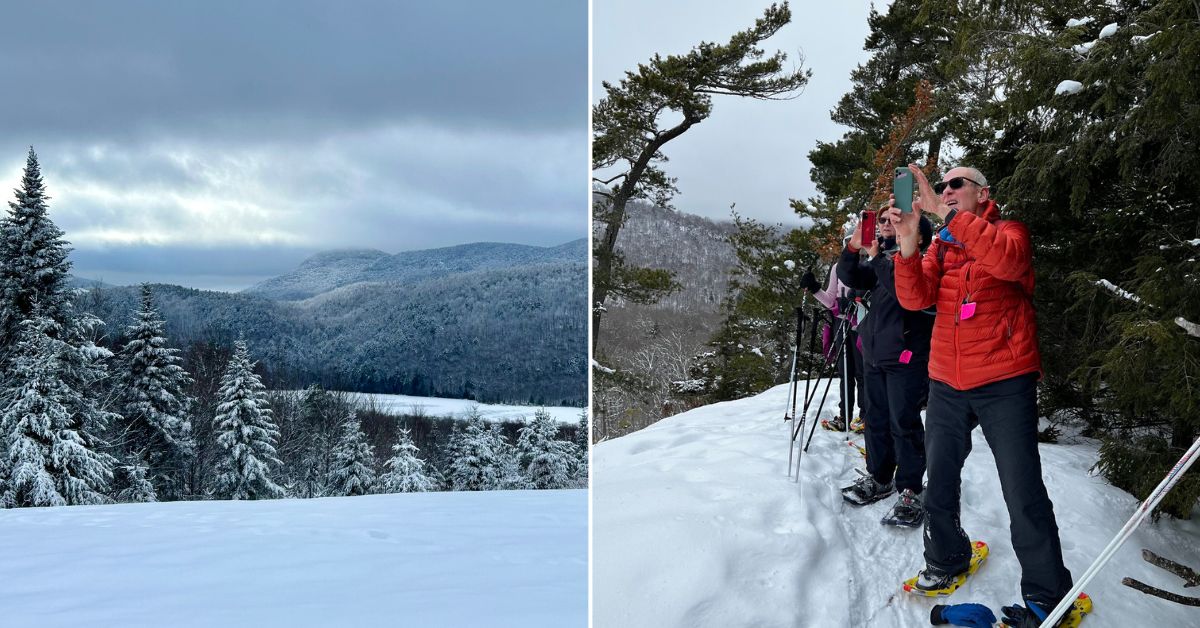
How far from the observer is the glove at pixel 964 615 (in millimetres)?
2373

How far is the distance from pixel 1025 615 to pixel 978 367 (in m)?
0.76

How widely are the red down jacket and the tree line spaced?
27548 millimetres

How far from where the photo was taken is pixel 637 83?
39.4ft

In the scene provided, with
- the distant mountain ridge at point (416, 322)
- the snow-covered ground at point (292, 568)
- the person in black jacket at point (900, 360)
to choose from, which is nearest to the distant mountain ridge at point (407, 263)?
the distant mountain ridge at point (416, 322)

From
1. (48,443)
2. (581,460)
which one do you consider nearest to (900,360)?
(48,443)

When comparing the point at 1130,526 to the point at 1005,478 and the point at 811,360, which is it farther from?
the point at 811,360

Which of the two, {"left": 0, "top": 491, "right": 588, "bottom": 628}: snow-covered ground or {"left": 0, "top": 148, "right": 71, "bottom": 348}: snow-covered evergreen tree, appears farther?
{"left": 0, "top": 148, "right": 71, "bottom": 348}: snow-covered evergreen tree

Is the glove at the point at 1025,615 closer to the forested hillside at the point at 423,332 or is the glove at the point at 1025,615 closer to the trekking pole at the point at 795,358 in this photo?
the trekking pole at the point at 795,358

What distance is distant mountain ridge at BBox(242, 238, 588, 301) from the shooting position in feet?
216

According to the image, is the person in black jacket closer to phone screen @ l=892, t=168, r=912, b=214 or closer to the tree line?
phone screen @ l=892, t=168, r=912, b=214

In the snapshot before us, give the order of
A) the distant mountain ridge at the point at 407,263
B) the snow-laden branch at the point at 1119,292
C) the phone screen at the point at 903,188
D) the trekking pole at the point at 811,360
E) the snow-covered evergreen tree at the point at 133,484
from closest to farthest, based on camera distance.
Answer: the phone screen at the point at 903,188 < the snow-laden branch at the point at 1119,292 < the trekking pole at the point at 811,360 < the snow-covered evergreen tree at the point at 133,484 < the distant mountain ridge at the point at 407,263

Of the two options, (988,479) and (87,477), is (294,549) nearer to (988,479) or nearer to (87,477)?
(988,479)

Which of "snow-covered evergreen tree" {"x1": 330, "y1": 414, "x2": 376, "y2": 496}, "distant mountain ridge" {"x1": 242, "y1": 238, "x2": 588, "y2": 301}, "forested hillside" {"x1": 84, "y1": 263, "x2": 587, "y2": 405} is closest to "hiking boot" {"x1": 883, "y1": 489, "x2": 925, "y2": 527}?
"snow-covered evergreen tree" {"x1": 330, "y1": 414, "x2": 376, "y2": 496}

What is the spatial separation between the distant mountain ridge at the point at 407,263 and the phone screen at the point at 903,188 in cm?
6325
